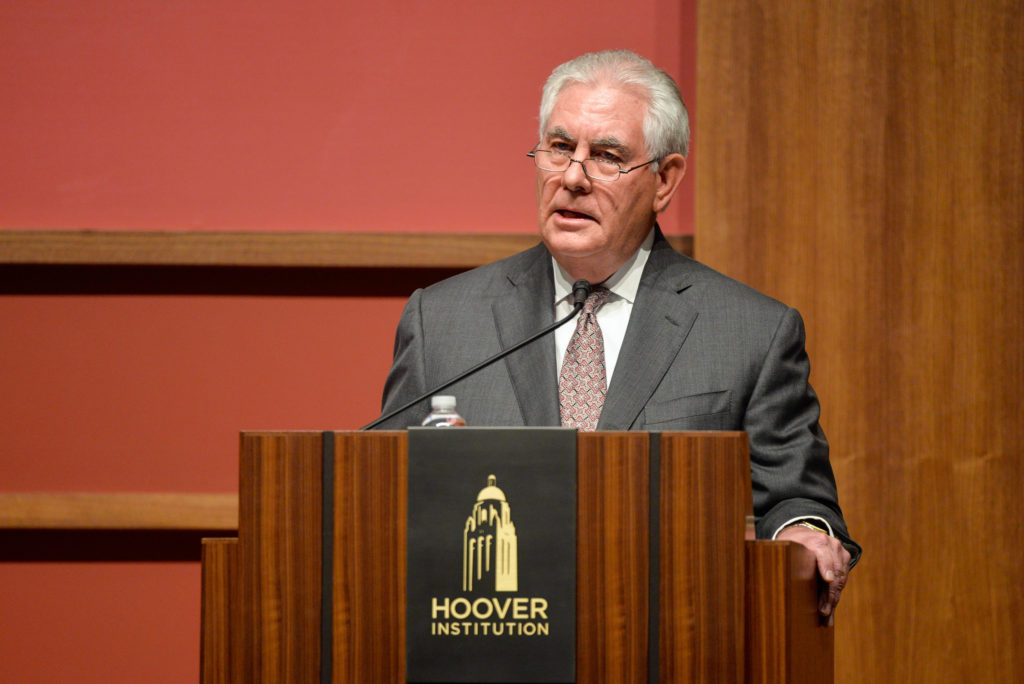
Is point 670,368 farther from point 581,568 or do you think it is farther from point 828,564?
point 581,568

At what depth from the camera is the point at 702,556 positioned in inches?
45.0

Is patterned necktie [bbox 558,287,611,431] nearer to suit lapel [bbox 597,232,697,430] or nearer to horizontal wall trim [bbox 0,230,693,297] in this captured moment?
suit lapel [bbox 597,232,697,430]

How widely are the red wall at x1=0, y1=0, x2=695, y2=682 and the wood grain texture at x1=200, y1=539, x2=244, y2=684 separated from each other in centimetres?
145

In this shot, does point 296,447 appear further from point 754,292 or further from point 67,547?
point 67,547

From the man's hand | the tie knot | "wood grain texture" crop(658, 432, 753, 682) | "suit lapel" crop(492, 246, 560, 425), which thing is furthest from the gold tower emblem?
the tie knot

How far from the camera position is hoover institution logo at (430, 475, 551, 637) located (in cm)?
113

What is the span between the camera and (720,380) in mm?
1781

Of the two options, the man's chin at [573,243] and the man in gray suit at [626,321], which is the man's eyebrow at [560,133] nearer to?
the man in gray suit at [626,321]

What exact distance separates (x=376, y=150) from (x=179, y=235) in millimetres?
522

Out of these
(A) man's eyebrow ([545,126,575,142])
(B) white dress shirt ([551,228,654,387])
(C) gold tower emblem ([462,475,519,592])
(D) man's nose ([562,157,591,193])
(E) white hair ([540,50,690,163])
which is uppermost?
(E) white hair ([540,50,690,163])

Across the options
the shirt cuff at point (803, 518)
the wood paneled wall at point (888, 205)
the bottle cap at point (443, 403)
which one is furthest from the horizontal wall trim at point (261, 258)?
the bottle cap at point (443, 403)

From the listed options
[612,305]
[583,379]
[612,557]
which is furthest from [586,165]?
[612,557]

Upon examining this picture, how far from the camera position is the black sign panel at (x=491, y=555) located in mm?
1129

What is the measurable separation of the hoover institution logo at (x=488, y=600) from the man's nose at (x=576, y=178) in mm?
899
